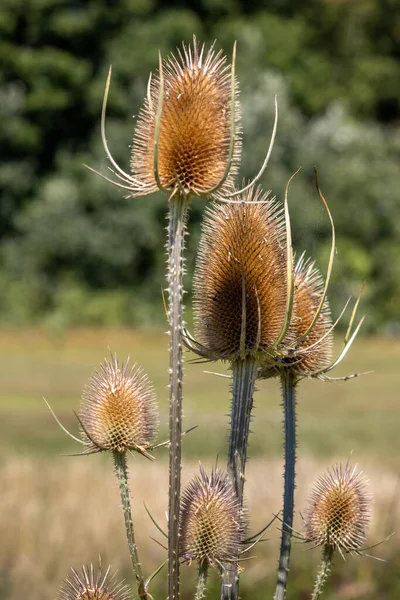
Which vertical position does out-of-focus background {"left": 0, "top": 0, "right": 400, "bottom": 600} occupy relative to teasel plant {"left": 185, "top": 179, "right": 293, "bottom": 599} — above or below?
above

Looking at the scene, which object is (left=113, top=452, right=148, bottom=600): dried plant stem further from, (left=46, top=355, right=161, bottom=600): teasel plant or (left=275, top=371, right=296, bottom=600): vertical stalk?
(left=275, top=371, right=296, bottom=600): vertical stalk

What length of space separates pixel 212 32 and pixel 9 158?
7.82 meters

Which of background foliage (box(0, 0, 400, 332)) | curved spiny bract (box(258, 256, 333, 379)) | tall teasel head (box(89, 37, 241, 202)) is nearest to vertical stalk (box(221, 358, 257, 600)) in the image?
curved spiny bract (box(258, 256, 333, 379))

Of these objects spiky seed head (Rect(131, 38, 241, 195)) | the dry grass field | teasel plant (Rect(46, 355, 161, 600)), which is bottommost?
teasel plant (Rect(46, 355, 161, 600))

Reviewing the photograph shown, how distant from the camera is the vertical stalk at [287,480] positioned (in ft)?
6.19

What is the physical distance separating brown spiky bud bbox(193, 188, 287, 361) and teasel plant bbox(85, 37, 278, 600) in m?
0.14

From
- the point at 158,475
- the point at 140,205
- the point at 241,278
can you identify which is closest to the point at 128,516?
the point at 241,278

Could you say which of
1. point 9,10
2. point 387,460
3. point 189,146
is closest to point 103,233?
point 9,10

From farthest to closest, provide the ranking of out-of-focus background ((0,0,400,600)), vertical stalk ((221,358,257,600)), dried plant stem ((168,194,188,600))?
out-of-focus background ((0,0,400,600)) < vertical stalk ((221,358,257,600)) < dried plant stem ((168,194,188,600))

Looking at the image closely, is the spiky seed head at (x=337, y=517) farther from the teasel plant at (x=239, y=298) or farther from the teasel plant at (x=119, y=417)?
the teasel plant at (x=119, y=417)

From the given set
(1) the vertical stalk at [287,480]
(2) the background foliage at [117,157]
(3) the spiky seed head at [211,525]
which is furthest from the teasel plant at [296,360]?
(2) the background foliage at [117,157]

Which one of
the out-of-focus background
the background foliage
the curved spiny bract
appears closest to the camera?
the curved spiny bract

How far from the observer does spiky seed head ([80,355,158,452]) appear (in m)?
1.83

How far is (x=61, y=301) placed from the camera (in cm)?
2236
